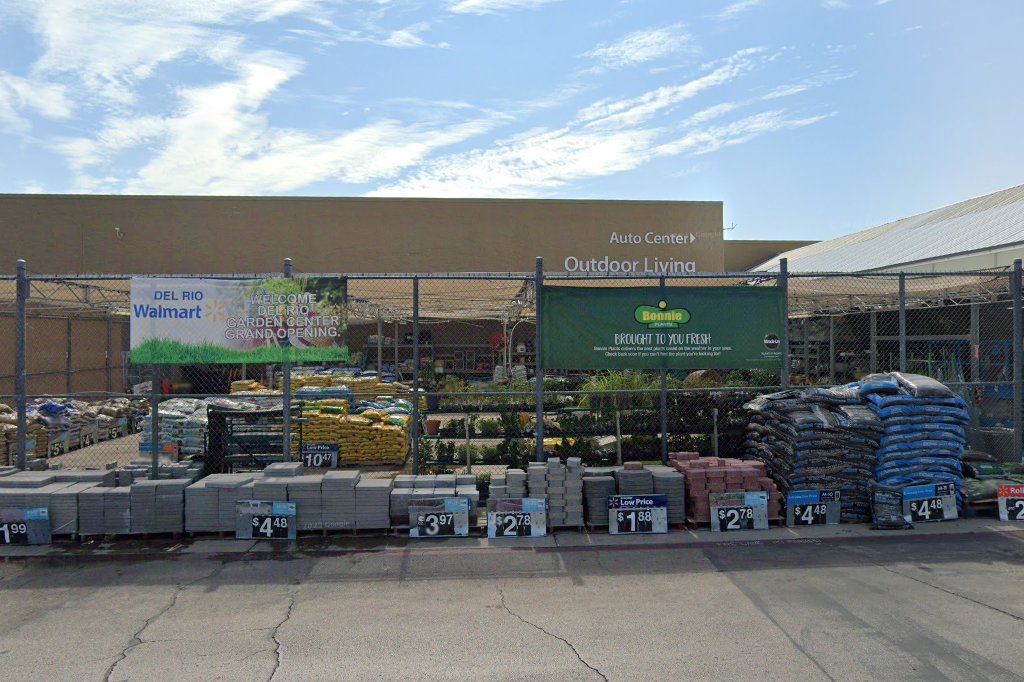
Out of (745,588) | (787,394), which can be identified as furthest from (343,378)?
(745,588)

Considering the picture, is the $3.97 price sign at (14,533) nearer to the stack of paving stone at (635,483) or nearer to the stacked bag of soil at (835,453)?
the stack of paving stone at (635,483)

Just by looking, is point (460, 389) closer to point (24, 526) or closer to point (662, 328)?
point (662, 328)

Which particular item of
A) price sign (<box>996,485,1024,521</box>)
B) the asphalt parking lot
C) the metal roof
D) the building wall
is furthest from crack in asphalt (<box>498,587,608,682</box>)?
the building wall

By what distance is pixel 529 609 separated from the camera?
20.8 ft

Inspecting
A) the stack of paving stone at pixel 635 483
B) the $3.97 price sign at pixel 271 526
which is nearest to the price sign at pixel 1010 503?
the stack of paving stone at pixel 635 483

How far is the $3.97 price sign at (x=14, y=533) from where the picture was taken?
27.0ft

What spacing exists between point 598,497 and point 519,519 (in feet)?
3.40

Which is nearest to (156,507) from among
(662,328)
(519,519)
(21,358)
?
(21,358)

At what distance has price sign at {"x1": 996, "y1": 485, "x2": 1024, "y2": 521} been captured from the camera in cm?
909

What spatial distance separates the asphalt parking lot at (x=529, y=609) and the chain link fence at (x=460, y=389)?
222 cm

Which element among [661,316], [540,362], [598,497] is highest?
[661,316]

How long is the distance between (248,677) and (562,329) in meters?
6.28

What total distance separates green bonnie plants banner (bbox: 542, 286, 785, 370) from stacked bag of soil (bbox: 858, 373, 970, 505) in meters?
1.73

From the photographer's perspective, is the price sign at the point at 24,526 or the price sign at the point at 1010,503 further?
the price sign at the point at 1010,503
